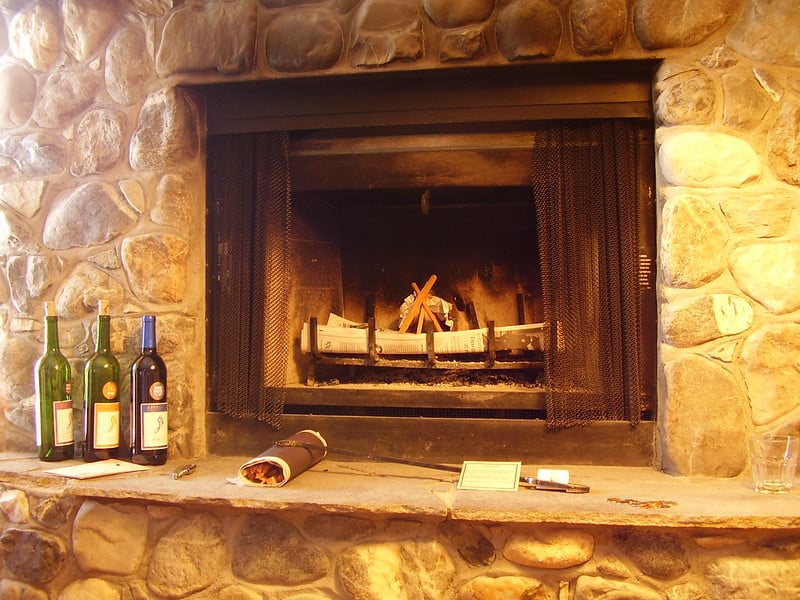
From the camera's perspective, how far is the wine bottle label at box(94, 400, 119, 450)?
170 centimetres

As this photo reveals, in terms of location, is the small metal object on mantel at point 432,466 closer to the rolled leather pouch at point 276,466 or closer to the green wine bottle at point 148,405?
the rolled leather pouch at point 276,466

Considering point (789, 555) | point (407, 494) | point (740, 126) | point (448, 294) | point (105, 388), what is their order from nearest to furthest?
1. point (789, 555)
2. point (407, 494)
3. point (740, 126)
4. point (105, 388)
5. point (448, 294)

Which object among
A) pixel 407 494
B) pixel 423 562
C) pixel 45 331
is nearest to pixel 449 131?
pixel 407 494

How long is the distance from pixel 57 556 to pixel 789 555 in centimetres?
160

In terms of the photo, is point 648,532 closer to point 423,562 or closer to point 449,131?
point 423,562

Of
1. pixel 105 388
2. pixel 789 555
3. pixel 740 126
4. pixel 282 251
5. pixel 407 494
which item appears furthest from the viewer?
pixel 282 251

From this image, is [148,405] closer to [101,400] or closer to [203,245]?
[101,400]

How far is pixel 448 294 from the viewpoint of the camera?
6.82 feet

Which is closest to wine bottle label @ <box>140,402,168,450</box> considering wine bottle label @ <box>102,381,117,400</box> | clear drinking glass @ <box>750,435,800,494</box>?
wine bottle label @ <box>102,381,117,400</box>

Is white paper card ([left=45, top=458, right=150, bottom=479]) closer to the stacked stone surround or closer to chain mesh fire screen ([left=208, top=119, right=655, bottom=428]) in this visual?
the stacked stone surround

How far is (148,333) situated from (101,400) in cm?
22

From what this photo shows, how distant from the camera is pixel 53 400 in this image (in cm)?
175

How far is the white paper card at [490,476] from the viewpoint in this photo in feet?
4.89

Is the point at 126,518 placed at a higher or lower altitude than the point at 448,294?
lower
